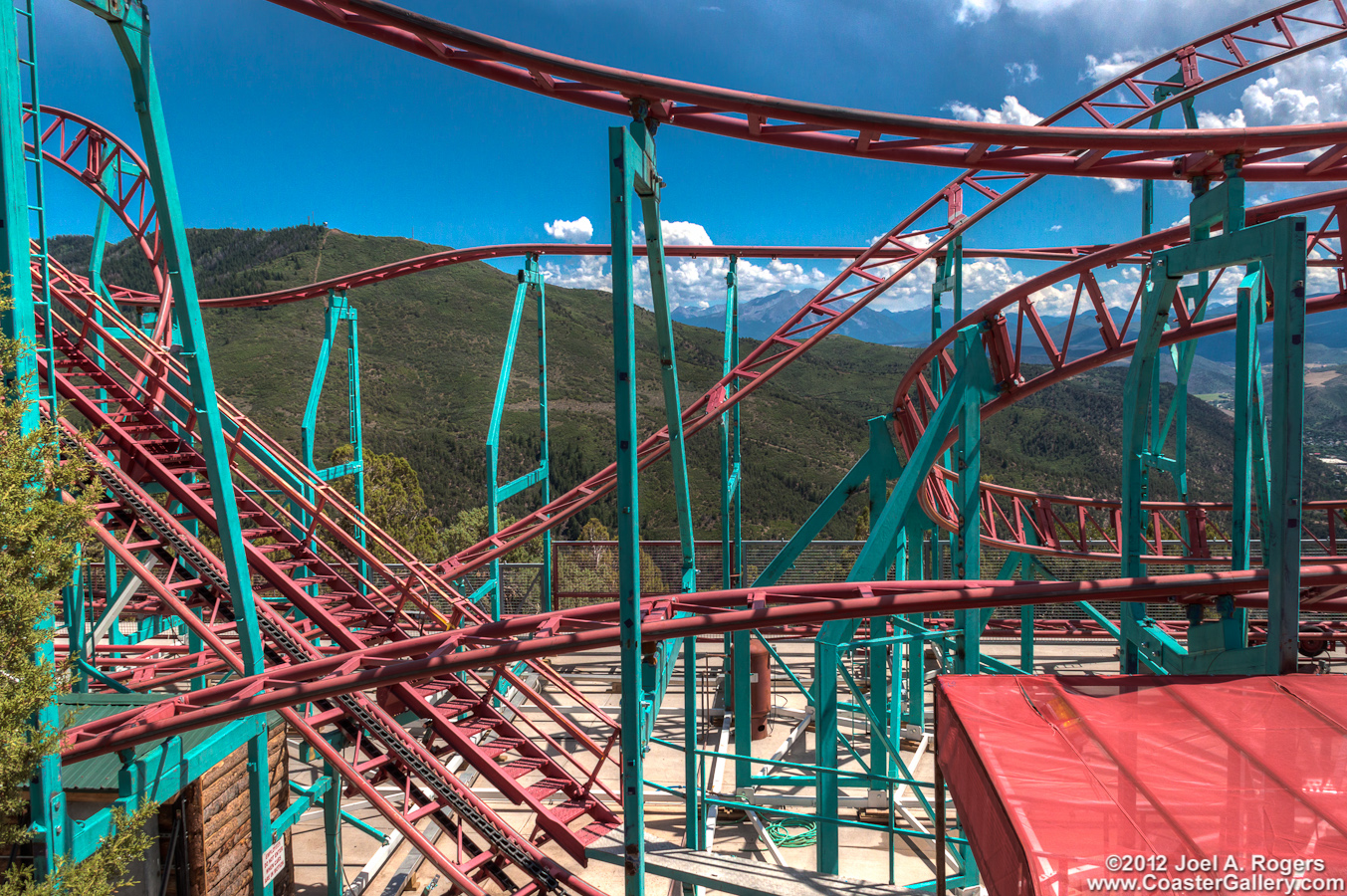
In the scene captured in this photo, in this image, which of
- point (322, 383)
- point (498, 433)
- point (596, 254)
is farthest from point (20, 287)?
point (596, 254)

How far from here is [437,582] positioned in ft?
30.0

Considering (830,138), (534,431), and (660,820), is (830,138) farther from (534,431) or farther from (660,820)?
(534,431)

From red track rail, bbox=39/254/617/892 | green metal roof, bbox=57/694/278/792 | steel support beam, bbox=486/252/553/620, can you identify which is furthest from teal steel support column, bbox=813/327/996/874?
steel support beam, bbox=486/252/553/620

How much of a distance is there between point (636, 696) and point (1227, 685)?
3.41 metres

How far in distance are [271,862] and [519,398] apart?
2518 inches

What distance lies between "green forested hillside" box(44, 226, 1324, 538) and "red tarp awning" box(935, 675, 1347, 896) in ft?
129

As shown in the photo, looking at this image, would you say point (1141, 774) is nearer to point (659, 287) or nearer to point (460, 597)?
point (659, 287)

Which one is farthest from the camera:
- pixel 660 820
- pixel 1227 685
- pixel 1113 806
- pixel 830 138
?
pixel 660 820

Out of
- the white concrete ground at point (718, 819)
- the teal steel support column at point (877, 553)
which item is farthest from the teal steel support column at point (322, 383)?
the teal steel support column at point (877, 553)

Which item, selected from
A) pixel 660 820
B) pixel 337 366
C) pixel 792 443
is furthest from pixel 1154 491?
pixel 337 366

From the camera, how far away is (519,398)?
2729 inches

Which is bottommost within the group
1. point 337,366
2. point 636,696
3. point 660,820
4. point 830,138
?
point 660,820

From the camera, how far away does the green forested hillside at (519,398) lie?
53500mm

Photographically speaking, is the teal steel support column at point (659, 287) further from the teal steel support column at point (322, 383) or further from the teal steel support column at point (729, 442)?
the teal steel support column at point (322, 383)
